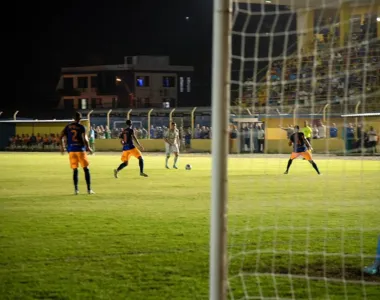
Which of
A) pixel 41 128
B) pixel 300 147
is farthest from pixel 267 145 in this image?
pixel 41 128

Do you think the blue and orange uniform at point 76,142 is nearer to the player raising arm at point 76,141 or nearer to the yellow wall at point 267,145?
the player raising arm at point 76,141

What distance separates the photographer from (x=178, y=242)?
8.16 metres

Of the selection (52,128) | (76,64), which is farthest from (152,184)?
(76,64)

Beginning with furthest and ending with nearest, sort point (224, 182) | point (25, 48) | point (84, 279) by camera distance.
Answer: point (25, 48) < point (84, 279) < point (224, 182)

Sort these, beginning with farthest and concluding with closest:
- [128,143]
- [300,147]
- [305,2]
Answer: [300,147], [128,143], [305,2]

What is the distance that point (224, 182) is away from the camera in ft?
14.8

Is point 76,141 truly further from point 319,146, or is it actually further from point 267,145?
point 267,145

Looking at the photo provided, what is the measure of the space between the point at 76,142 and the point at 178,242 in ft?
19.4

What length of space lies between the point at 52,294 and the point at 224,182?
2.16m

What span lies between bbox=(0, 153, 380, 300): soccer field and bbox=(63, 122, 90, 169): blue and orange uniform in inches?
32.6

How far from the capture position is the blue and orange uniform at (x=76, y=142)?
13.4m

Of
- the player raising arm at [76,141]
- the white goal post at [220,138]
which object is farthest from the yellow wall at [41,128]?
the white goal post at [220,138]

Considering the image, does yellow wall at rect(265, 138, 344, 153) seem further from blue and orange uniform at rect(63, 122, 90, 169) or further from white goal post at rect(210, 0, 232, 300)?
white goal post at rect(210, 0, 232, 300)

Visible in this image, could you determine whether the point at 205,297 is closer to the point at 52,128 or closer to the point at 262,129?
the point at 262,129
